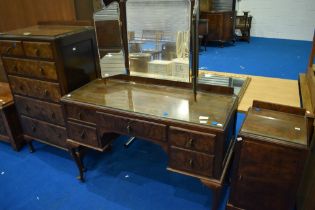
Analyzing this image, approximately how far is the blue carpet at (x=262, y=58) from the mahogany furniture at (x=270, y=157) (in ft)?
9.57

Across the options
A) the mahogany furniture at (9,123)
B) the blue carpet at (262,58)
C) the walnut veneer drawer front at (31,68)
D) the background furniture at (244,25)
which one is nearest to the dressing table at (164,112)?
the walnut veneer drawer front at (31,68)

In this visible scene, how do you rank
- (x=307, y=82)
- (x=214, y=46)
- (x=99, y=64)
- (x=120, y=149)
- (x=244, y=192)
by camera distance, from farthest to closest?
(x=214, y=46)
(x=120, y=149)
(x=307, y=82)
(x=99, y=64)
(x=244, y=192)

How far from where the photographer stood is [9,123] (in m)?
2.29

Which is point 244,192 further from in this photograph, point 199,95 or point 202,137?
point 199,95

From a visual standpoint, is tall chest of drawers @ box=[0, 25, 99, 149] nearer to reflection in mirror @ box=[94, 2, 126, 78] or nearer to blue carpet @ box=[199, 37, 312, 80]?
reflection in mirror @ box=[94, 2, 126, 78]

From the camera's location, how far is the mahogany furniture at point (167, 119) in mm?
1347

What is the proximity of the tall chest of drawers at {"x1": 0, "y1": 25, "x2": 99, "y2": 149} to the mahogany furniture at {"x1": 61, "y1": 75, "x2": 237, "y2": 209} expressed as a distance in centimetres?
16

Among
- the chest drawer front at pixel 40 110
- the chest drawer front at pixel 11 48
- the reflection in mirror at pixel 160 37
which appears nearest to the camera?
the reflection in mirror at pixel 160 37

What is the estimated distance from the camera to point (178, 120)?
1.36m

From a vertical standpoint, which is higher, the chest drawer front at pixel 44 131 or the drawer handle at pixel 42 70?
the drawer handle at pixel 42 70

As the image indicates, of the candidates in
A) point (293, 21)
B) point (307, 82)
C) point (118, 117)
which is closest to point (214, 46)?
point (293, 21)

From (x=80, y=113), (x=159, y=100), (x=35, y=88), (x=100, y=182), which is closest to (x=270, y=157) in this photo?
(x=159, y=100)

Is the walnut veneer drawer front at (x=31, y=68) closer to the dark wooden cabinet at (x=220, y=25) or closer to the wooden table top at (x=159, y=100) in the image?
the wooden table top at (x=159, y=100)

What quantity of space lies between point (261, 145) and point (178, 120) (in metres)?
0.44
